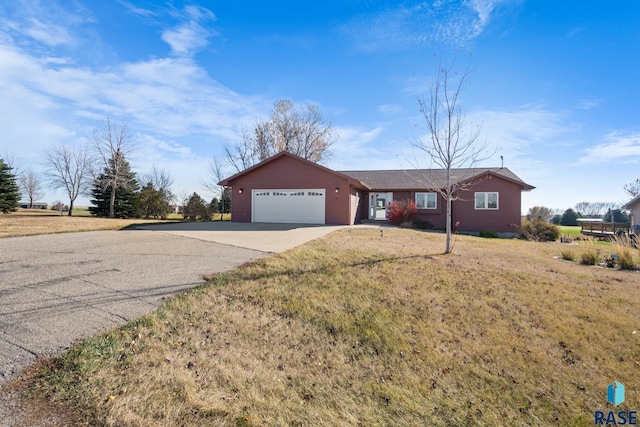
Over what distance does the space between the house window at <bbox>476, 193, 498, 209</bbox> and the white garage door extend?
10.3 meters

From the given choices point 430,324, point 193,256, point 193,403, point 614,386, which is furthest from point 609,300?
point 193,256

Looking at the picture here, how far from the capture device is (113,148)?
30.2m

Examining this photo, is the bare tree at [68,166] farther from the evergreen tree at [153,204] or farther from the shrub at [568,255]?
the shrub at [568,255]

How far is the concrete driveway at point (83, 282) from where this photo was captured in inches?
142

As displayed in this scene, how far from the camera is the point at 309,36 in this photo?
11.9 meters

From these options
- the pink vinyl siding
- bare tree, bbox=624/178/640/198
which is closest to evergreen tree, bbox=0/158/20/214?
the pink vinyl siding

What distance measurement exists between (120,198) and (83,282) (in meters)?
30.4

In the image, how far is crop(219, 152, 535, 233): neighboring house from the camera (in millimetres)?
18641

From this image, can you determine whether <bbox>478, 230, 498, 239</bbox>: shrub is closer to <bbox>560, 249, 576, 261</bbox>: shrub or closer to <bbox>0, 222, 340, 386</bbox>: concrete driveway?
<bbox>560, 249, 576, 261</bbox>: shrub

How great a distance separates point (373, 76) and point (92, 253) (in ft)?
39.2

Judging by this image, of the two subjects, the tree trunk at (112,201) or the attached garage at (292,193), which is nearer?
the attached garage at (292,193)

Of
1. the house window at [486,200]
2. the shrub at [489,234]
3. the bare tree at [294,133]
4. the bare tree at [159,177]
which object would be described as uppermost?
the bare tree at [294,133]

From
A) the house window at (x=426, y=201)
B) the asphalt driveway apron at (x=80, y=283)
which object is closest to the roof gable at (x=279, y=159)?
the house window at (x=426, y=201)

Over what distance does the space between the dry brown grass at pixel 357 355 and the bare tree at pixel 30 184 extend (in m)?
56.1
